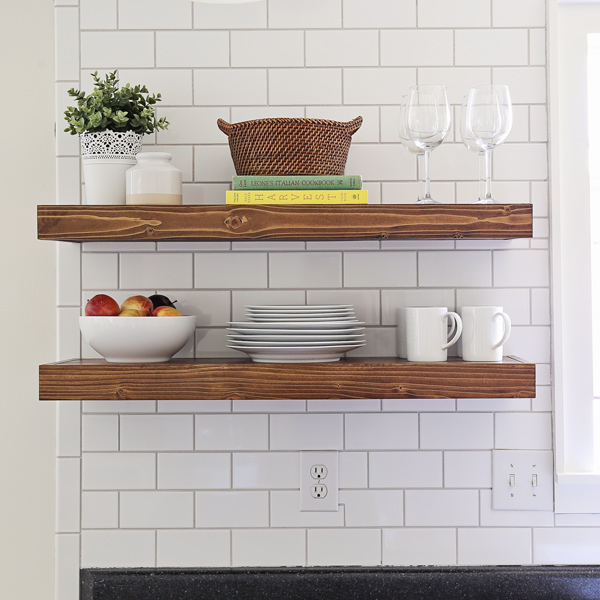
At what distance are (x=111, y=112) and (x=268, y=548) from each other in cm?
89

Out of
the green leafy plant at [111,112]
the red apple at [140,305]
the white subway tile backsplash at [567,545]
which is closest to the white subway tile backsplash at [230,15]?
the green leafy plant at [111,112]

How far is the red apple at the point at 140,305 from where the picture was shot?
48.0 inches

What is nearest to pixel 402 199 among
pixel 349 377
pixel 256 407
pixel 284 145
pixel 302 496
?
pixel 284 145

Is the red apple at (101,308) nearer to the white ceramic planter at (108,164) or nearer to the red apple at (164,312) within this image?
the red apple at (164,312)

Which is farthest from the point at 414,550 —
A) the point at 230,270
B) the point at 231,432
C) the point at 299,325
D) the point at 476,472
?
the point at 230,270

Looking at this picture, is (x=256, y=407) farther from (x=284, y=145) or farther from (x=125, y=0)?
(x=125, y=0)

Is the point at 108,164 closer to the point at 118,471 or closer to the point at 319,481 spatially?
the point at 118,471

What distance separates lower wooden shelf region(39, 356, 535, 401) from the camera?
3.88 feet

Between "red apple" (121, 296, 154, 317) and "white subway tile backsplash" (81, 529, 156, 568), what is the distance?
47 centimetres

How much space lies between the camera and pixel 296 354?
3.95 feet

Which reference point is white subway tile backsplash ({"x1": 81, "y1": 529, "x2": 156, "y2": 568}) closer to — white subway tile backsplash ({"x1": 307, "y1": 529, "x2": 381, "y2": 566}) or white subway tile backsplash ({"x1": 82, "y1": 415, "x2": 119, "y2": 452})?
white subway tile backsplash ({"x1": 82, "y1": 415, "x2": 119, "y2": 452})

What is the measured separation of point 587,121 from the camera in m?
1.38

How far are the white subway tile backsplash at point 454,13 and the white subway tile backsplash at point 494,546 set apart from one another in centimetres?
102

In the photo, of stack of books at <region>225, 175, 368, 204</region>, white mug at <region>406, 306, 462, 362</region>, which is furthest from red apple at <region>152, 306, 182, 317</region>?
white mug at <region>406, 306, 462, 362</region>
